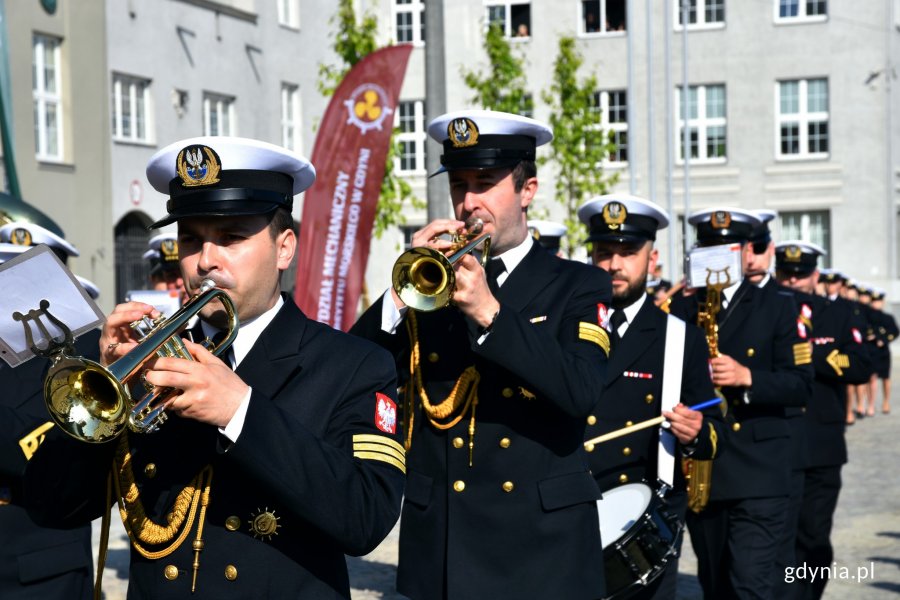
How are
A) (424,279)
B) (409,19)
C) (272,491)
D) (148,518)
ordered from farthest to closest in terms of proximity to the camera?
(409,19) → (424,279) → (148,518) → (272,491)

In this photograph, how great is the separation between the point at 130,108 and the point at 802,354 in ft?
69.2

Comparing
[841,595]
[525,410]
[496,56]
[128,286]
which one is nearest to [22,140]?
[128,286]

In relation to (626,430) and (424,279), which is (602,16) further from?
(424,279)

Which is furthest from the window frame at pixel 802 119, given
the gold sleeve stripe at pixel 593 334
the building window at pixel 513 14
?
the gold sleeve stripe at pixel 593 334

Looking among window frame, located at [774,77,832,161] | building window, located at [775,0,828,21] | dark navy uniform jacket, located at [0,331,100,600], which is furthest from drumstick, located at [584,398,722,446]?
building window, located at [775,0,828,21]

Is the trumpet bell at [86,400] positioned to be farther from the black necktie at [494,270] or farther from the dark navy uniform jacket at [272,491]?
the black necktie at [494,270]

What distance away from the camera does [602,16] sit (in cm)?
3975

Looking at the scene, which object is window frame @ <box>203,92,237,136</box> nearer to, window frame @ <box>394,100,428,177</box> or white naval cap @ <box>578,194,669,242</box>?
window frame @ <box>394,100,428,177</box>

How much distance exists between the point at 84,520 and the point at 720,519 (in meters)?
4.79

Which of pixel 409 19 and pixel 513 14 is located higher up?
pixel 513 14

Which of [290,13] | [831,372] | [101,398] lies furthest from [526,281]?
[290,13]

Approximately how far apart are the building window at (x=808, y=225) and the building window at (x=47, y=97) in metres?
21.7

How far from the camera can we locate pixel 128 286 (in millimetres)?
26312

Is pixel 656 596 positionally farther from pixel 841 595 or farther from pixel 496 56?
pixel 496 56
